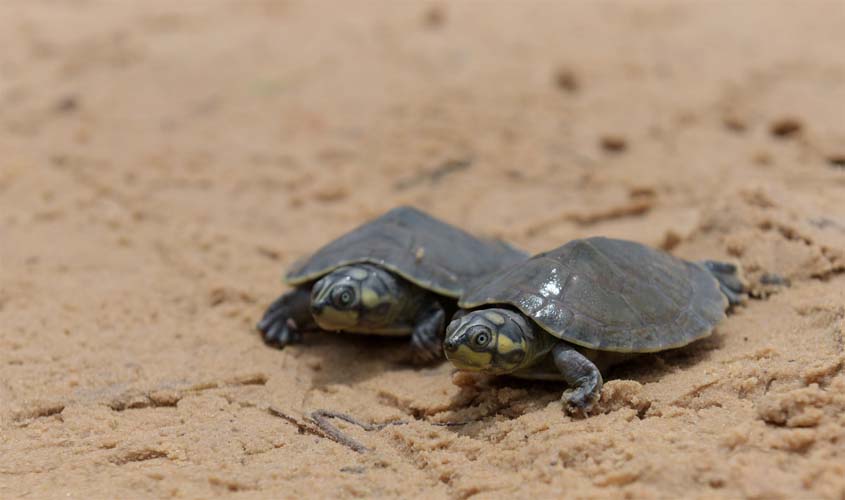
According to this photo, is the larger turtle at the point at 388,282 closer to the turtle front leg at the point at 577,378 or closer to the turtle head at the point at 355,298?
the turtle head at the point at 355,298

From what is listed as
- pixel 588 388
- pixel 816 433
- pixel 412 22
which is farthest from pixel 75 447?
pixel 412 22

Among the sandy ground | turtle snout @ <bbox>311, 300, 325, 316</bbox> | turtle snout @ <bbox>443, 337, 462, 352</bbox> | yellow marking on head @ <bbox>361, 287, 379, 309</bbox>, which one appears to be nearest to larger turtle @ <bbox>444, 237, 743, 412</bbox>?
turtle snout @ <bbox>443, 337, 462, 352</bbox>

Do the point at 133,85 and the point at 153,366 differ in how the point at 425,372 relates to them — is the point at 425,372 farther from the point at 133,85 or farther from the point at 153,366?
the point at 133,85

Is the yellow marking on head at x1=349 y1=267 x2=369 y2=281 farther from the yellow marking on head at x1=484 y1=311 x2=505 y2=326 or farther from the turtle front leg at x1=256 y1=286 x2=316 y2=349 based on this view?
the yellow marking on head at x1=484 y1=311 x2=505 y2=326

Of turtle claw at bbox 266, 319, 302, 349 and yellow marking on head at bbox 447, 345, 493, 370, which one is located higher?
yellow marking on head at bbox 447, 345, 493, 370

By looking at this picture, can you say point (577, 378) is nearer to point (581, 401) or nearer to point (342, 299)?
point (581, 401)

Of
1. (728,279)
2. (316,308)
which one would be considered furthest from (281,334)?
(728,279)

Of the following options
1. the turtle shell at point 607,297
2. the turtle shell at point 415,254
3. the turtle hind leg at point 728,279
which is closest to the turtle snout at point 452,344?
the turtle shell at point 607,297
